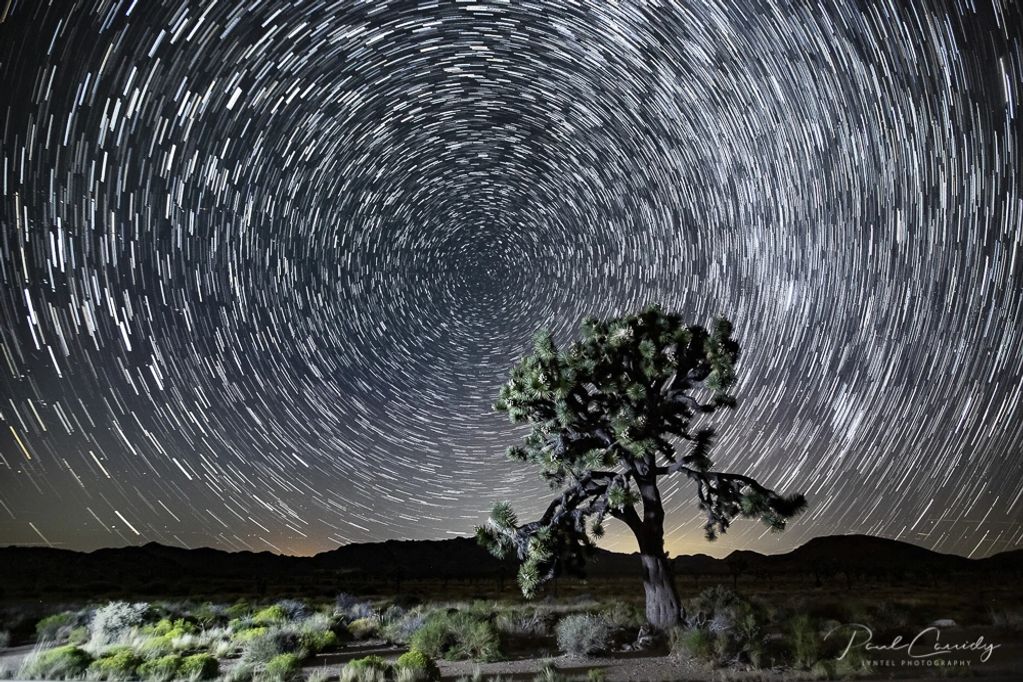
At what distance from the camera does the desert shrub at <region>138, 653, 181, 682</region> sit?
11.1 m

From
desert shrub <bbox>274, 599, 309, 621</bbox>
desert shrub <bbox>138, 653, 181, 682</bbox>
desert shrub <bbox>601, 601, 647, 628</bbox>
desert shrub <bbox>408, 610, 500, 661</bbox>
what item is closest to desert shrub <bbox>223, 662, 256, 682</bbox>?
desert shrub <bbox>138, 653, 181, 682</bbox>

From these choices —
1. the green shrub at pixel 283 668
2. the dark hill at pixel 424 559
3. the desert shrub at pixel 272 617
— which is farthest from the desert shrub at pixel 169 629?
the dark hill at pixel 424 559

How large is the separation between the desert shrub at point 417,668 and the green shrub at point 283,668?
189 centimetres

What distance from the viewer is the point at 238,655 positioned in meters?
14.3

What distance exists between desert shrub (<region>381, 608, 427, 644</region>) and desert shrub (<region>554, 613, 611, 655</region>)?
13.8 ft

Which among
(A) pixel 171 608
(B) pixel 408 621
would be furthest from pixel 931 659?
(A) pixel 171 608

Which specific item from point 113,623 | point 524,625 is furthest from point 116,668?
point 524,625

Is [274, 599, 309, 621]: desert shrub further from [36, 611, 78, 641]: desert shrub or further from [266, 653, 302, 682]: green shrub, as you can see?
[266, 653, 302, 682]: green shrub

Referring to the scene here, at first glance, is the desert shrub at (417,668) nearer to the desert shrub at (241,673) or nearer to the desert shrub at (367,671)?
the desert shrub at (367,671)

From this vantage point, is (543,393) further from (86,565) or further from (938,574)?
(86,565)

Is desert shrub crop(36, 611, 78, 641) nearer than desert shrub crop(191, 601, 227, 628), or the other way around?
desert shrub crop(36, 611, 78, 641)

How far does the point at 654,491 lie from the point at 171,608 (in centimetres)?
1936

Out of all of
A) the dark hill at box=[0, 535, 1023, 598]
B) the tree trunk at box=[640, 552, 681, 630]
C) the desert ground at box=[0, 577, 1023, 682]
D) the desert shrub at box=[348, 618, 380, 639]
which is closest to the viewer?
the desert ground at box=[0, 577, 1023, 682]

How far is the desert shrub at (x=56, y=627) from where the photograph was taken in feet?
56.6
